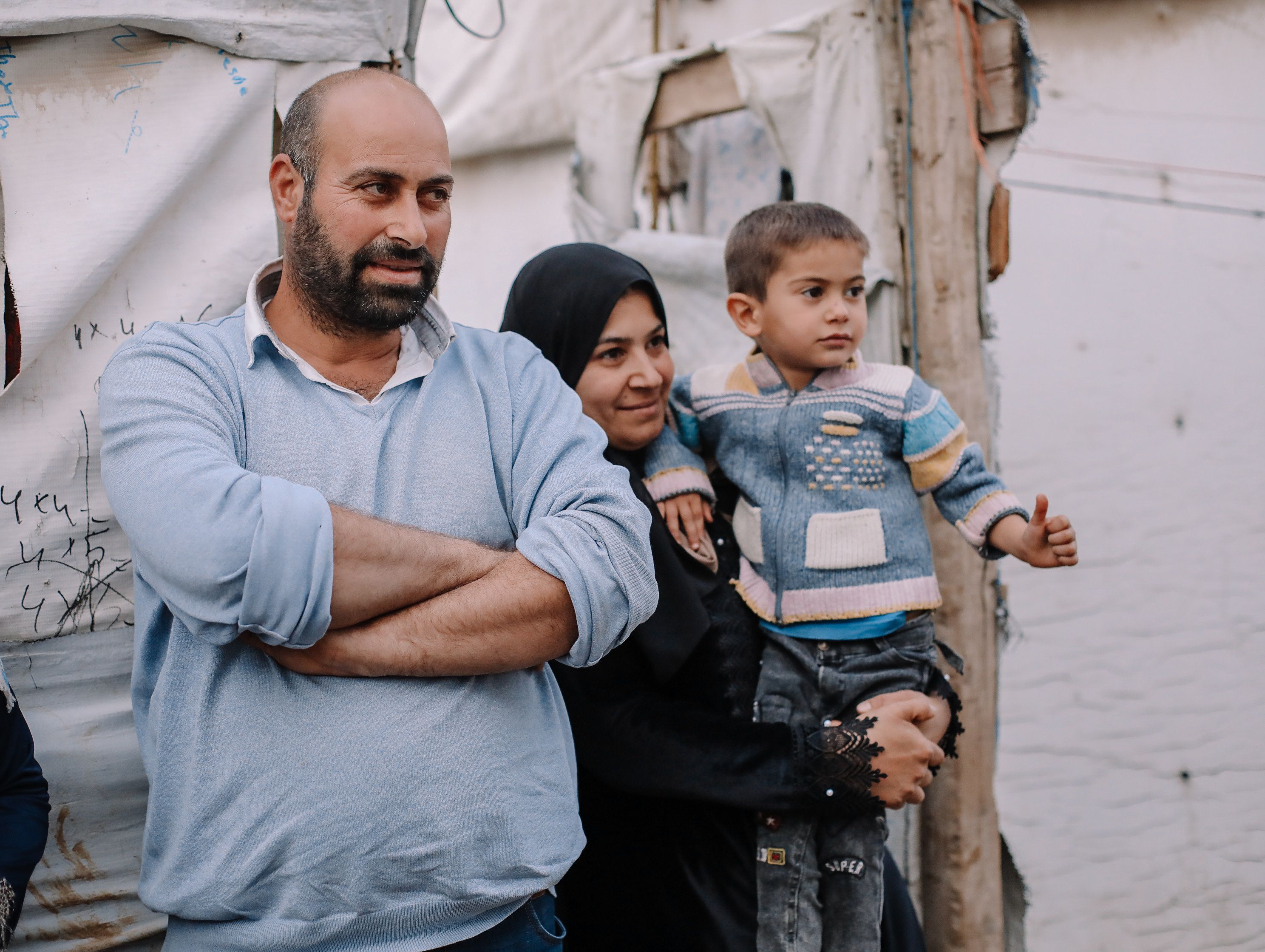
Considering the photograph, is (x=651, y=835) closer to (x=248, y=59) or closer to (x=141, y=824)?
(x=141, y=824)

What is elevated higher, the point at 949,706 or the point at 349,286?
the point at 349,286

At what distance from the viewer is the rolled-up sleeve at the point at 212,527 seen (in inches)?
51.7

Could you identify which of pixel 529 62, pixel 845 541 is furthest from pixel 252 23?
pixel 529 62

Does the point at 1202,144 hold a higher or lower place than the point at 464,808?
higher

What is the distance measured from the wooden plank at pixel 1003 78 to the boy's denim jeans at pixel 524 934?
108 inches

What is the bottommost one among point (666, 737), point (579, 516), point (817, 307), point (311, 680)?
point (666, 737)

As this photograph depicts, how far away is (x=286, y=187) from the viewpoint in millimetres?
1778

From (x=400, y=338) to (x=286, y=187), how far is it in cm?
34

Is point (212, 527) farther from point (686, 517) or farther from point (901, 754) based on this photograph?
point (901, 754)

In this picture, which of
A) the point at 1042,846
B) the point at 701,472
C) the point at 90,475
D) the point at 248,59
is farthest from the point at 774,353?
the point at 1042,846

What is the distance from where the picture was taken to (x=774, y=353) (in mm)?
2436

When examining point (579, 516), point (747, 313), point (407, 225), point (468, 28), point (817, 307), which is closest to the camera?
point (579, 516)

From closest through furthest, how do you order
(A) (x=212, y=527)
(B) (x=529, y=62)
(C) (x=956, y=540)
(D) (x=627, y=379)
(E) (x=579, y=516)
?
(A) (x=212, y=527) < (E) (x=579, y=516) < (D) (x=627, y=379) < (C) (x=956, y=540) < (B) (x=529, y=62)

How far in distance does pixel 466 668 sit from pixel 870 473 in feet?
3.79
